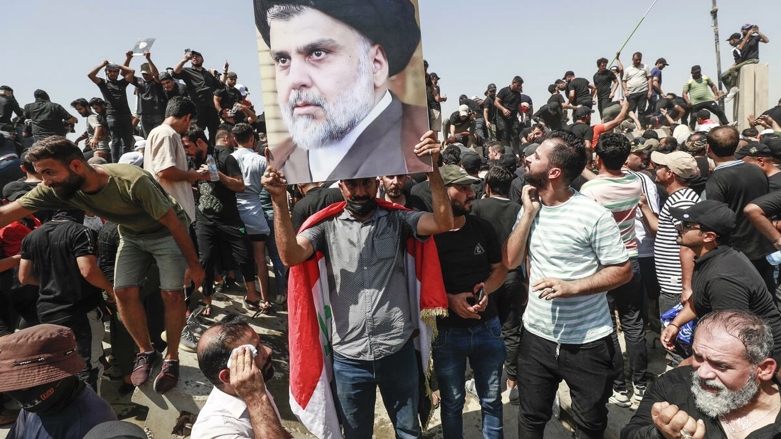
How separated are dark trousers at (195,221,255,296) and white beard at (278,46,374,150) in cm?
313

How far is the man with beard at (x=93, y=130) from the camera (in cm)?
1000

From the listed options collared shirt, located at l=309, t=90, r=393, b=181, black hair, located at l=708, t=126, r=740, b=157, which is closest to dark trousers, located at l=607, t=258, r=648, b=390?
black hair, located at l=708, t=126, r=740, b=157

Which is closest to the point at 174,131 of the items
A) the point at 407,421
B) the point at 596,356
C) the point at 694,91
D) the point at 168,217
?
the point at 168,217

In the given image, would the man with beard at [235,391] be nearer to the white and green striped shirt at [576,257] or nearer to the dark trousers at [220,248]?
the white and green striped shirt at [576,257]

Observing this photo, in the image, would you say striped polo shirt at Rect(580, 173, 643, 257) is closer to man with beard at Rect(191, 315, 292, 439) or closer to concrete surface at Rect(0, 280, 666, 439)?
concrete surface at Rect(0, 280, 666, 439)

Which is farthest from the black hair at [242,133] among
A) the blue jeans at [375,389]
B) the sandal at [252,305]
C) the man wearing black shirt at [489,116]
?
the man wearing black shirt at [489,116]

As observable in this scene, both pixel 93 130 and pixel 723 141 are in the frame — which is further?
pixel 93 130

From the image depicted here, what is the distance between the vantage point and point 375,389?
3.04 metres

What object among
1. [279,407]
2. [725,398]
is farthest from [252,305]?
[725,398]

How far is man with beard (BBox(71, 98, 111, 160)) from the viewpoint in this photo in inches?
394

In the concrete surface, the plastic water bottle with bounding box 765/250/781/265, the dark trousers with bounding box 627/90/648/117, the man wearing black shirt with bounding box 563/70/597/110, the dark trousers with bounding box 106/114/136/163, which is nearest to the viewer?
the concrete surface

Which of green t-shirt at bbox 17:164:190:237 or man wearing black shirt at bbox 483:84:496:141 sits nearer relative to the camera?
green t-shirt at bbox 17:164:190:237

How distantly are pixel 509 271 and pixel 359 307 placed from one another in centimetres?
173

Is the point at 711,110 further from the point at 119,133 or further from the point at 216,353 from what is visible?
the point at 216,353
